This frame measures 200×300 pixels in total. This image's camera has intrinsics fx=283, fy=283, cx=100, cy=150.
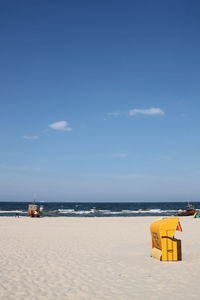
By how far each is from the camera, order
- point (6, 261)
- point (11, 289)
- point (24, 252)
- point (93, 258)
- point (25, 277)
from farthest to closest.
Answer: point (24, 252)
point (93, 258)
point (6, 261)
point (25, 277)
point (11, 289)

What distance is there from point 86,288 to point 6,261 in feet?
13.1

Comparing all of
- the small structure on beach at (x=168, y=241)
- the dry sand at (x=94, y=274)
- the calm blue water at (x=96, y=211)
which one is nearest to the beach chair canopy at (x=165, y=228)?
the small structure on beach at (x=168, y=241)

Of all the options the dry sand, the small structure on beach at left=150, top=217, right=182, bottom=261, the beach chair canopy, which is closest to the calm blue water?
the dry sand

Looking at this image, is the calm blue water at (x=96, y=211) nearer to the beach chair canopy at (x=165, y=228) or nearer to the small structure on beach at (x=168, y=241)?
the beach chair canopy at (x=165, y=228)

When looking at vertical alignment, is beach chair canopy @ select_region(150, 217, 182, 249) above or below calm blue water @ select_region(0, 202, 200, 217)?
above

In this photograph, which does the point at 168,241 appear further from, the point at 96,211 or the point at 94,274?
the point at 96,211

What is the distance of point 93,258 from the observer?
10.3 metres

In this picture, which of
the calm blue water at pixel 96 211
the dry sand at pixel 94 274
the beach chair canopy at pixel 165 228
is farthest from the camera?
the calm blue water at pixel 96 211

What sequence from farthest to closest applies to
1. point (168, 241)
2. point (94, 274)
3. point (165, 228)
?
point (165, 228)
point (168, 241)
point (94, 274)

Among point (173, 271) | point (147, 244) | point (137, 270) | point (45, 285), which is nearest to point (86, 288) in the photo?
point (45, 285)

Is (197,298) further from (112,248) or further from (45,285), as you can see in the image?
(112,248)

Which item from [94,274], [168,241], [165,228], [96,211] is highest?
[165,228]

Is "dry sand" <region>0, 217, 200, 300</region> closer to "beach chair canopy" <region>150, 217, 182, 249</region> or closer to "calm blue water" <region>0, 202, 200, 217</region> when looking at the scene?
"beach chair canopy" <region>150, 217, 182, 249</region>

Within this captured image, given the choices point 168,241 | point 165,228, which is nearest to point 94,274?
point 168,241
